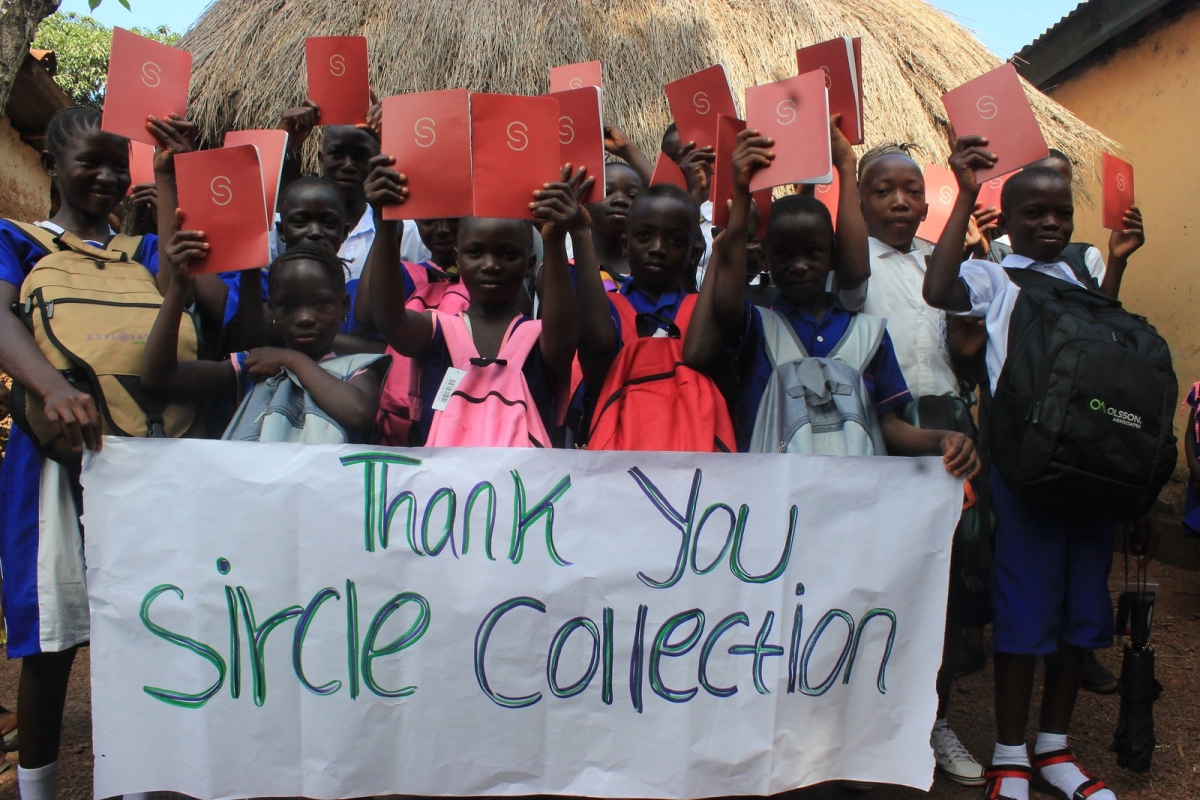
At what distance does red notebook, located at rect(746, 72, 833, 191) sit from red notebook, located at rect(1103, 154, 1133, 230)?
1.22 metres

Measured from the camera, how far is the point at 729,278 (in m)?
2.29

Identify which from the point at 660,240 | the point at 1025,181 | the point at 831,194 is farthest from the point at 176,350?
the point at 1025,181

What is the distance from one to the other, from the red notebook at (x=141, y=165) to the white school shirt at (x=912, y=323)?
2067mm

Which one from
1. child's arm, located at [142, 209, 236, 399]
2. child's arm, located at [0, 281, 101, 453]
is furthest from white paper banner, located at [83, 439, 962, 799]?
child's arm, located at [142, 209, 236, 399]

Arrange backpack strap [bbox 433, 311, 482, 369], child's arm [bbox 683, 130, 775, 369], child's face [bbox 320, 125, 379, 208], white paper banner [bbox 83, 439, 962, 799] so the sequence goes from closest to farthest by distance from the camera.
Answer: white paper banner [bbox 83, 439, 962, 799], child's arm [bbox 683, 130, 775, 369], backpack strap [bbox 433, 311, 482, 369], child's face [bbox 320, 125, 379, 208]

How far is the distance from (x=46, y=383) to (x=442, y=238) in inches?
A: 49.8

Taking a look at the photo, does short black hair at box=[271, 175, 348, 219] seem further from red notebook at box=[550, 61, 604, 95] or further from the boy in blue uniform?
the boy in blue uniform

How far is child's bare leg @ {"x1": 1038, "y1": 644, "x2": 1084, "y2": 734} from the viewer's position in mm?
2613

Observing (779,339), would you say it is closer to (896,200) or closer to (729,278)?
(729,278)

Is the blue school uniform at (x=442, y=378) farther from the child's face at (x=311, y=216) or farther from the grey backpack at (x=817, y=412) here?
the child's face at (x=311, y=216)

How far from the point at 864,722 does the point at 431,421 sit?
123 cm

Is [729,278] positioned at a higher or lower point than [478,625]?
higher

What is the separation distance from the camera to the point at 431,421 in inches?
93.0

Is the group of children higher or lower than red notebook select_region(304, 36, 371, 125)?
lower
